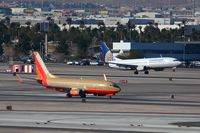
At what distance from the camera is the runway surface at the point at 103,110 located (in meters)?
68.5

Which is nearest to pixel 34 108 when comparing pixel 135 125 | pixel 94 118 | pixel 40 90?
pixel 94 118

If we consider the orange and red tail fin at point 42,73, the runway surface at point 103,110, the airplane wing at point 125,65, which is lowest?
the airplane wing at point 125,65

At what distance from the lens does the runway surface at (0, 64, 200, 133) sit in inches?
2697

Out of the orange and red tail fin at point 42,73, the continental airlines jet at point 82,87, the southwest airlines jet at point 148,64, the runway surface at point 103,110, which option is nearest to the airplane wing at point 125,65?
the southwest airlines jet at point 148,64

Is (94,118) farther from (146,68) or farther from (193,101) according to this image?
(146,68)

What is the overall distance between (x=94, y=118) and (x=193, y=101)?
2491 centimetres

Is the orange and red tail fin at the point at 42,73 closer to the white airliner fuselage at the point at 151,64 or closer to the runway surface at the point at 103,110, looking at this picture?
the runway surface at the point at 103,110

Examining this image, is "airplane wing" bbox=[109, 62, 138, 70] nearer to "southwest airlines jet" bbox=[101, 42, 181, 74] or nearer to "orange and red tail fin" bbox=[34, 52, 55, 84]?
"southwest airlines jet" bbox=[101, 42, 181, 74]

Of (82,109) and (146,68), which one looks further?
(146,68)

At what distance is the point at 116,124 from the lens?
70.1 meters

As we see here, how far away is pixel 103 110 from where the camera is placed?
8256 cm

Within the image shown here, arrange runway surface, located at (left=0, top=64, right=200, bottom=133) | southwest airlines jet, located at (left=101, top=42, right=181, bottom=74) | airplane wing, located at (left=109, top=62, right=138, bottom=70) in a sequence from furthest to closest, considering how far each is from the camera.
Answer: airplane wing, located at (left=109, top=62, right=138, bottom=70), southwest airlines jet, located at (left=101, top=42, right=181, bottom=74), runway surface, located at (left=0, top=64, right=200, bottom=133)

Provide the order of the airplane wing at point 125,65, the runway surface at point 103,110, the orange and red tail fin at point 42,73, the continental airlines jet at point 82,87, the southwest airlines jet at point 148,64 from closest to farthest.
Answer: the runway surface at point 103,110 → the continental airlines jet at point 82,87 → the orange and red tail fin at point 42,73 → the southwest airlines jet at point 148,64 → the airplane wing at point 125,65

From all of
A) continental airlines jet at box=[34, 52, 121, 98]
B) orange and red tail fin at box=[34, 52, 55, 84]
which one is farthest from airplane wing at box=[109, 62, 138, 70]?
continental airlines jet at box=[34, 52, 121, 98]
